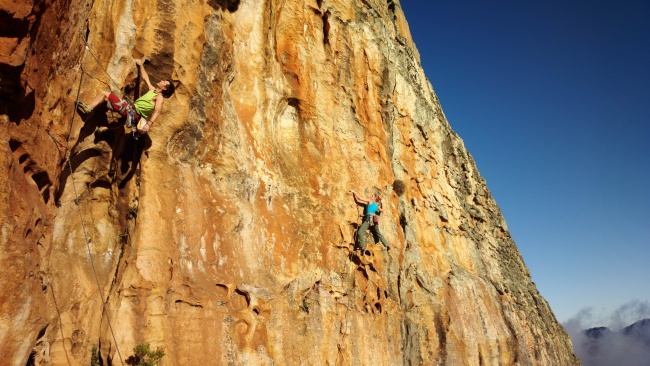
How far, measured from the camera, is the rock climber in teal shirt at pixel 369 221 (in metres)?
13.9

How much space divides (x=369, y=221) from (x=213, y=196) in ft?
18.2

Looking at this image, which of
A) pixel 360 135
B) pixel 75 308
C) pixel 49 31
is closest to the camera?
pixel 49 31

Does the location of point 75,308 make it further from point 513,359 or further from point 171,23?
point 513,359

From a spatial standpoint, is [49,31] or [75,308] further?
[75,308]

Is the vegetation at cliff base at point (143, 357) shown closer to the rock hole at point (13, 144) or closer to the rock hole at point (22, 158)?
the rock hole at point (22, 158)

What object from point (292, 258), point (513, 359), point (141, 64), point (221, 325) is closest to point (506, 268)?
point (513, 359)

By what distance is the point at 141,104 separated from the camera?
29.2 feet

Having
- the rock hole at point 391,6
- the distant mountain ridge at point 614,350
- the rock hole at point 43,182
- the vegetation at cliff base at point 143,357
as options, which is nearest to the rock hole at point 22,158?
the rock hole at point 43,182

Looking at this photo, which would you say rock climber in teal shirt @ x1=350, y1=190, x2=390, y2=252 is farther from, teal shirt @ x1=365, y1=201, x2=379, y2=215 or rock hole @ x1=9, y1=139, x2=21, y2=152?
rock hole @ x1=9, y1=139, x2=21, y2=152

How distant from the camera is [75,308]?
7977 millimetres

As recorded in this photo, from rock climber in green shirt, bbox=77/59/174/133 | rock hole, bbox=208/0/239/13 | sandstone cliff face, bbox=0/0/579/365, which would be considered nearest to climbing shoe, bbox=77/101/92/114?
rock climber in green shirt, bbox=77/59/174/133

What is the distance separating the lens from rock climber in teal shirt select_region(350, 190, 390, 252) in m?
13.9

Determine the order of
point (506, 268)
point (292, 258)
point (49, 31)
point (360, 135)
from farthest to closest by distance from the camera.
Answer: point (506, 268), point (360, 135), point (292, 258), point (49, 31)

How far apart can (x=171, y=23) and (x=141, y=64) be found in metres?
1.27
